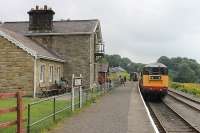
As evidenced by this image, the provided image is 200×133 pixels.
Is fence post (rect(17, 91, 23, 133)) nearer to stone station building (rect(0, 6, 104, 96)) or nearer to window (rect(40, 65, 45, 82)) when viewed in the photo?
stone station building (rect(0, 6, 104, 96))

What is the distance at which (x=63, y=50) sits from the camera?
4675 cm

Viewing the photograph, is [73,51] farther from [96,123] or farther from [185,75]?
[185,75]

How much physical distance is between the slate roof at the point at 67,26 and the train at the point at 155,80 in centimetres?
953

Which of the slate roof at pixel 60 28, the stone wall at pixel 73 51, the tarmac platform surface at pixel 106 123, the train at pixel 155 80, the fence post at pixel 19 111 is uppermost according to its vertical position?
the slate roof at pixel 60 28

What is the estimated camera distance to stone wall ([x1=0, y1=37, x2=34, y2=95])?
3556 cm

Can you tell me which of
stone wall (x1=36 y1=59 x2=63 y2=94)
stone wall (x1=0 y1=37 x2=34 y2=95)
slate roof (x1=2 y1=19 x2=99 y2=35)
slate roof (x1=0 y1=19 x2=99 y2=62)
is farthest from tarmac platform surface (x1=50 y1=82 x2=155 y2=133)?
slate roof (x1=2 y1=19 x2=99 y2=35)

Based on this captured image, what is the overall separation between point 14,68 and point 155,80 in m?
11.0

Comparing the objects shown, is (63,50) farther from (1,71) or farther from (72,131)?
(72,131)

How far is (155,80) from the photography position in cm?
3819

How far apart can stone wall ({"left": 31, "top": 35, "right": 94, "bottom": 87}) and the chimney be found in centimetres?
116

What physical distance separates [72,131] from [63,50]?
104ft

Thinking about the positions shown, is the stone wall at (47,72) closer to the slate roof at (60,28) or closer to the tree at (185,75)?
the slate roof at (60,28)

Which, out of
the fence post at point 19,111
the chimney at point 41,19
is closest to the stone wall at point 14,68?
the chimney at point 41,19

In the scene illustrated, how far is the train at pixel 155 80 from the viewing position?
3788 centimetres
